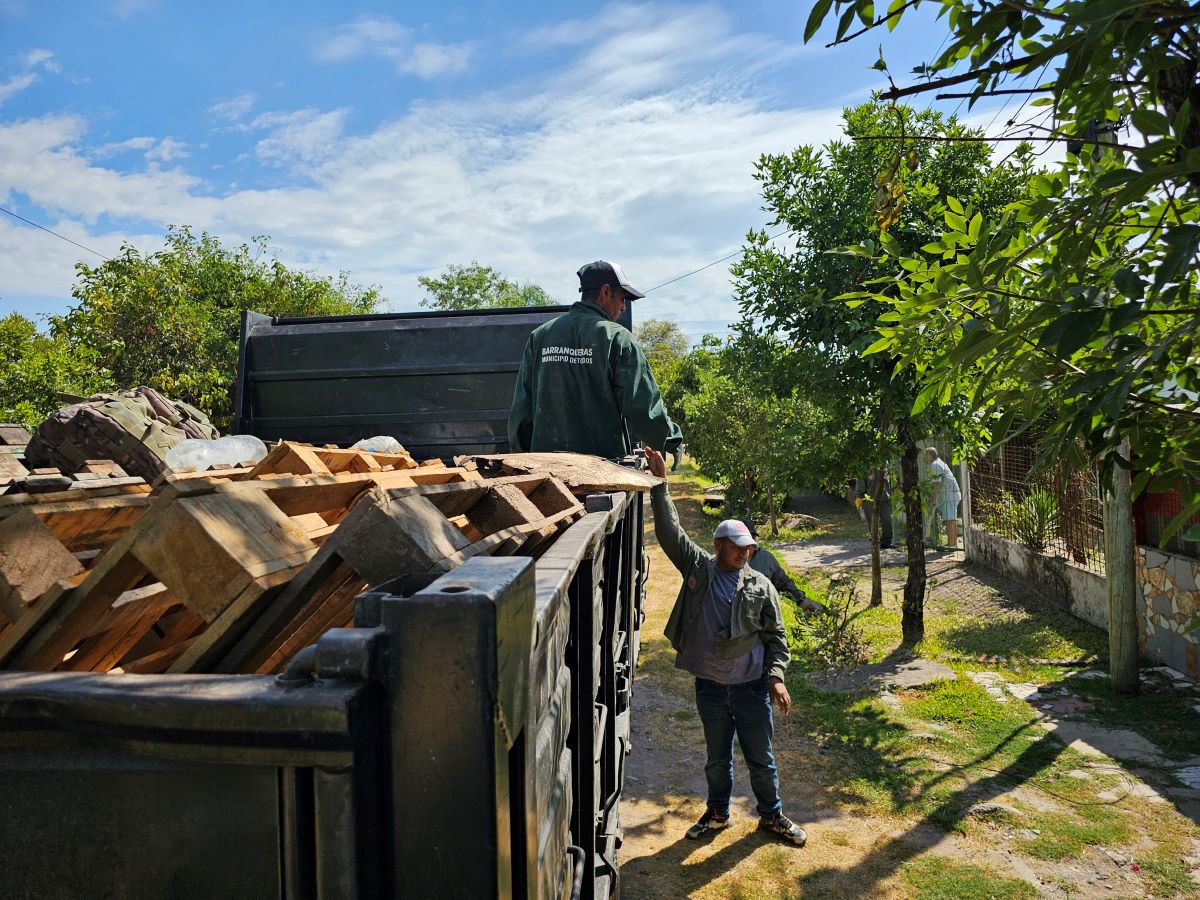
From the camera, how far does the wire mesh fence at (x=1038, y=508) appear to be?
31.5 ft

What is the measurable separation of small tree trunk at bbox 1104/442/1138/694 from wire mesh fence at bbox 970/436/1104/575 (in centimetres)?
57

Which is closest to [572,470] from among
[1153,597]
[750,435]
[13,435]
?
[13,435]

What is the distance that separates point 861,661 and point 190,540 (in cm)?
836

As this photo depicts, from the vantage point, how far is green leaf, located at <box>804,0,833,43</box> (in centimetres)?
207

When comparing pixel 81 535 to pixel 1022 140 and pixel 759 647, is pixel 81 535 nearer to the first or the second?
pixel 1022 140

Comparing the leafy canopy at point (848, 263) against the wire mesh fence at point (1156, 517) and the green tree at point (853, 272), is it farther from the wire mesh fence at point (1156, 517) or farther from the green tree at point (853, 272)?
the wire mesh fence at point (1156, 517)

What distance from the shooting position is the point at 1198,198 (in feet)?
7.12

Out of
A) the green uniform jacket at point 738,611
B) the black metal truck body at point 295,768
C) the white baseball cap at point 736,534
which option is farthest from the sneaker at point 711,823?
the black metal truck body at point 295,768

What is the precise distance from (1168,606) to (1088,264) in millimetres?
6767

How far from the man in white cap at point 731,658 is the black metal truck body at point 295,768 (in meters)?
4.11

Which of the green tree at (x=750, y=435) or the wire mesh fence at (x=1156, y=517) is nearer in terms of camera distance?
the wire mesh fence at (x=1156, y=517)

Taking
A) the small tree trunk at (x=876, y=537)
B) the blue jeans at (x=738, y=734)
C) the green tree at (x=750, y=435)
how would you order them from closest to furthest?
1. the blue jeans at (x=738, y=734)
2. the green tree at (x=750, y=435)
3. the small tree trunk at (x=876, y=537)

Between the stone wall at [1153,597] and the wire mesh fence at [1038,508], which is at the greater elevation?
the wire mesh fence at [1038,508]

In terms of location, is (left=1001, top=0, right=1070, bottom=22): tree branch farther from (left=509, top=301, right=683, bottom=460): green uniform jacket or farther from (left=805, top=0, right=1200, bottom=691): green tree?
(left=509, top=301, right=683, bottom=460): green uniform jacket
